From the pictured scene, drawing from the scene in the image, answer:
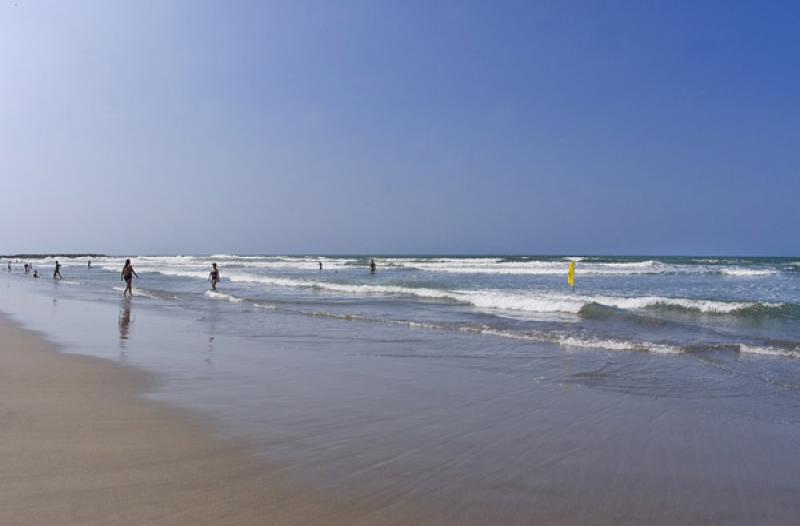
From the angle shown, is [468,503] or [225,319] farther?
[225,319]

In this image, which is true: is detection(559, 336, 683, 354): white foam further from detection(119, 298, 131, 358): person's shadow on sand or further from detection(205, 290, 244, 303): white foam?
detection(205, 290, 244, 303): white foam

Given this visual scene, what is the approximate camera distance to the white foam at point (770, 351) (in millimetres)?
10484

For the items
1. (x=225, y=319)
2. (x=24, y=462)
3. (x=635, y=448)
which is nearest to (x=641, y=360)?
(x=635, y=448)

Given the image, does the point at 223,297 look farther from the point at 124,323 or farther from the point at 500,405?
the point at 500,405

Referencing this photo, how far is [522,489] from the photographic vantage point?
12.6 feet

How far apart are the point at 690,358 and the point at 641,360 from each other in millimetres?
1048

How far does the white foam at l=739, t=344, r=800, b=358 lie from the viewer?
413 inches

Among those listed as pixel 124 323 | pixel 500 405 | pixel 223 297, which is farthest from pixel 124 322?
pixel 500 405

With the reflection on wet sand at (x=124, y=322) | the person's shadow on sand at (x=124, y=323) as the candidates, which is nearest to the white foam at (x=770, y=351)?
the person's shadow on sand at (x=124, y=323)

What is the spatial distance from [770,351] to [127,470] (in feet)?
36.9

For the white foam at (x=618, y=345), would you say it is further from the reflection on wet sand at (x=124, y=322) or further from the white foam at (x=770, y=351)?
the reflection on wet sand at (x=124, y=322)

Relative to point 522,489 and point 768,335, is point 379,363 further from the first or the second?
point 768,335

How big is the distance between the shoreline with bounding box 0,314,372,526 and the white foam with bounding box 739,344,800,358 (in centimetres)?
1013

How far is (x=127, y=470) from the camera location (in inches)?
151
